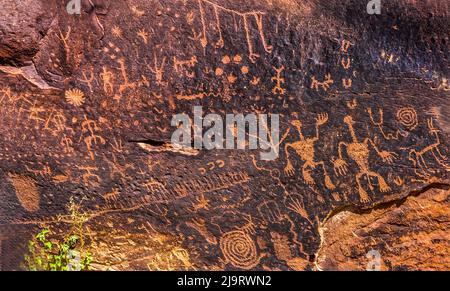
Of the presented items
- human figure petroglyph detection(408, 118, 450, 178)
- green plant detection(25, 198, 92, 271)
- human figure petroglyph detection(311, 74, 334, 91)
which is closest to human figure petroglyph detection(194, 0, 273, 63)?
human figure petroglyph detection(311, 74, 334, 91)

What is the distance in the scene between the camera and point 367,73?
274 cm

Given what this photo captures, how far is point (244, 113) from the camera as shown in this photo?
2807mm

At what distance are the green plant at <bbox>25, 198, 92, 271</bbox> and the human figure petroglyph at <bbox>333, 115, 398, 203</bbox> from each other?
1.30m

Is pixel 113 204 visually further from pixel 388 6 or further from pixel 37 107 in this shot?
pixel 388 6

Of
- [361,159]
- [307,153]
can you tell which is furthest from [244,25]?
[361,159]

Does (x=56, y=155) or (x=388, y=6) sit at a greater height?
(x=388, y=6)

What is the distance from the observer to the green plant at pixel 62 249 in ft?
9.77

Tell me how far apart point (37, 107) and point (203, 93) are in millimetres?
830

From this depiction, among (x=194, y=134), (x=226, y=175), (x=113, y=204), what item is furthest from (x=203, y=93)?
(x=113, y=204)

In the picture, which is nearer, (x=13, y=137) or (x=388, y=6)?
(x=388, y=6)

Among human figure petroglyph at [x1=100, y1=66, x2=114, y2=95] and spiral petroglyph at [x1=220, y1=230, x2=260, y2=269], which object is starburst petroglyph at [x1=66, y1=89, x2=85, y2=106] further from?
spiral petroglyph at [x1=220, y1=230, x2=260, y2=269]

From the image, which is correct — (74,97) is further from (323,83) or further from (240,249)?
(323,83)

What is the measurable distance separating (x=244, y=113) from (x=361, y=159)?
1.94ft

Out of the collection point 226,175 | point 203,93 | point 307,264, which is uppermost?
point 203,93
